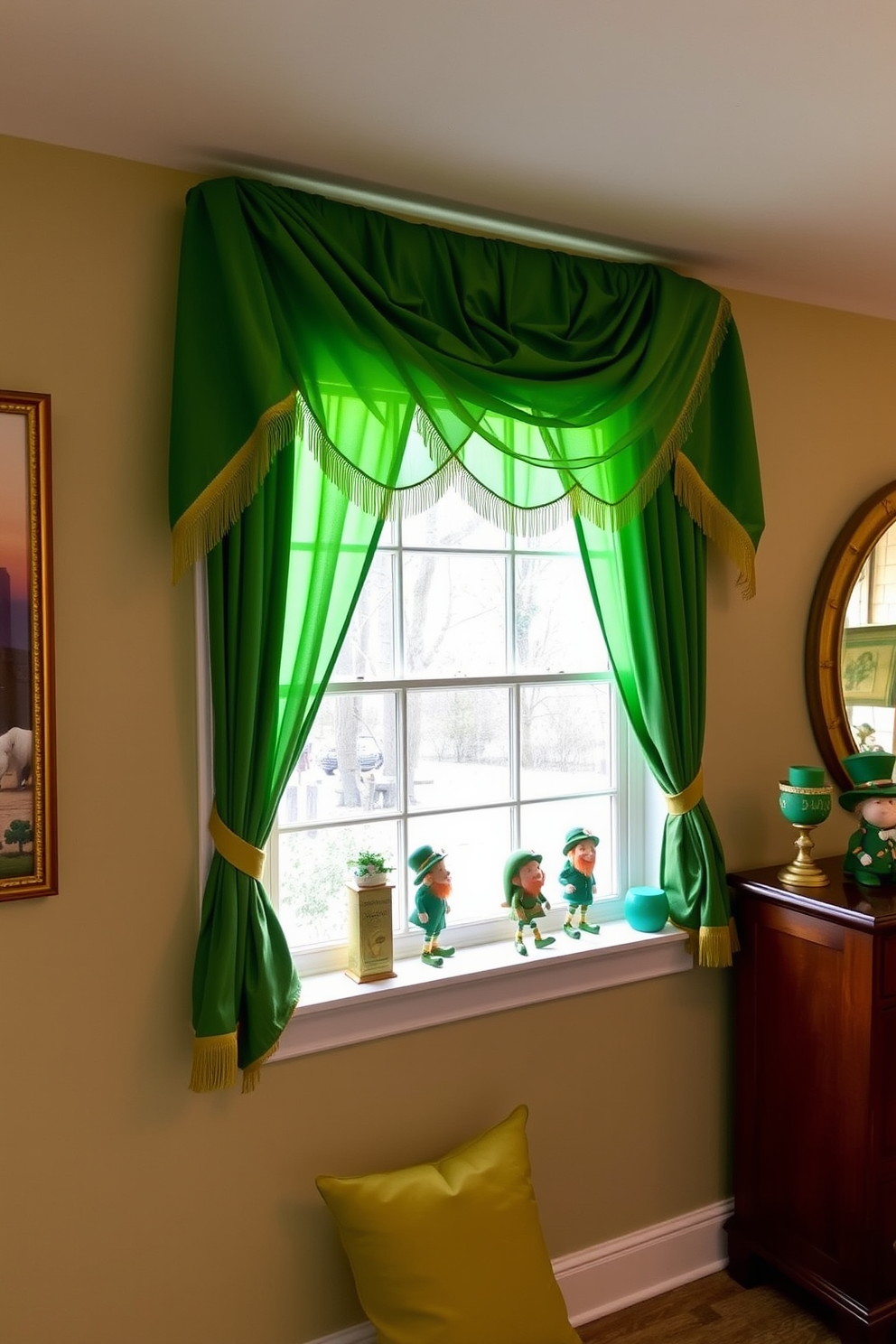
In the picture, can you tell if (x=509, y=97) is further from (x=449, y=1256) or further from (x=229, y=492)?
(x=449, y=1256)

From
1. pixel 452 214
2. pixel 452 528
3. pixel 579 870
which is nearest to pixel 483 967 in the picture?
pixel 579 870

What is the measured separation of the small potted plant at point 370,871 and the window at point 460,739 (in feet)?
0.32

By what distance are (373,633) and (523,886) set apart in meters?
0.69

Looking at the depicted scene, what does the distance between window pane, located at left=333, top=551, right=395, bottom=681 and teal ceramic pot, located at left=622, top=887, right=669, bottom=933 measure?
2.84 ft

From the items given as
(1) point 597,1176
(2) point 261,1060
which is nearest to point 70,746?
(2) point 261,1060

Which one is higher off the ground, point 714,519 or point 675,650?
point 714,519

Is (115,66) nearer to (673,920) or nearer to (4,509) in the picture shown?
(4,509)

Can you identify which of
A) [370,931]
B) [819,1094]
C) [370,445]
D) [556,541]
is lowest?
[819,1094]

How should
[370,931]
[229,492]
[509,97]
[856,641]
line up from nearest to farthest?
[509,97] → [229,492] → [370,931] → [856,641]

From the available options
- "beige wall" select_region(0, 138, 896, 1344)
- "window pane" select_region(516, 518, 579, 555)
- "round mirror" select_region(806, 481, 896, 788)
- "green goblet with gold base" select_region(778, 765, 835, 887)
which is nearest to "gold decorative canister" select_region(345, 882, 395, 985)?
"beige wall" select_region(0, 138, 896, 1344)

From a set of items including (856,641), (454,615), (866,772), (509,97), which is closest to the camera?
(509,97)

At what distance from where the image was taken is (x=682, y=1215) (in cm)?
266

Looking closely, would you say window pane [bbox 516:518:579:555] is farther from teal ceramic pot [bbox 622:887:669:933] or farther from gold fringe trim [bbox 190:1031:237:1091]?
gold fringe trim [bbox 190:1031:237:1091]

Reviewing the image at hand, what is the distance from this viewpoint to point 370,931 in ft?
7.30
